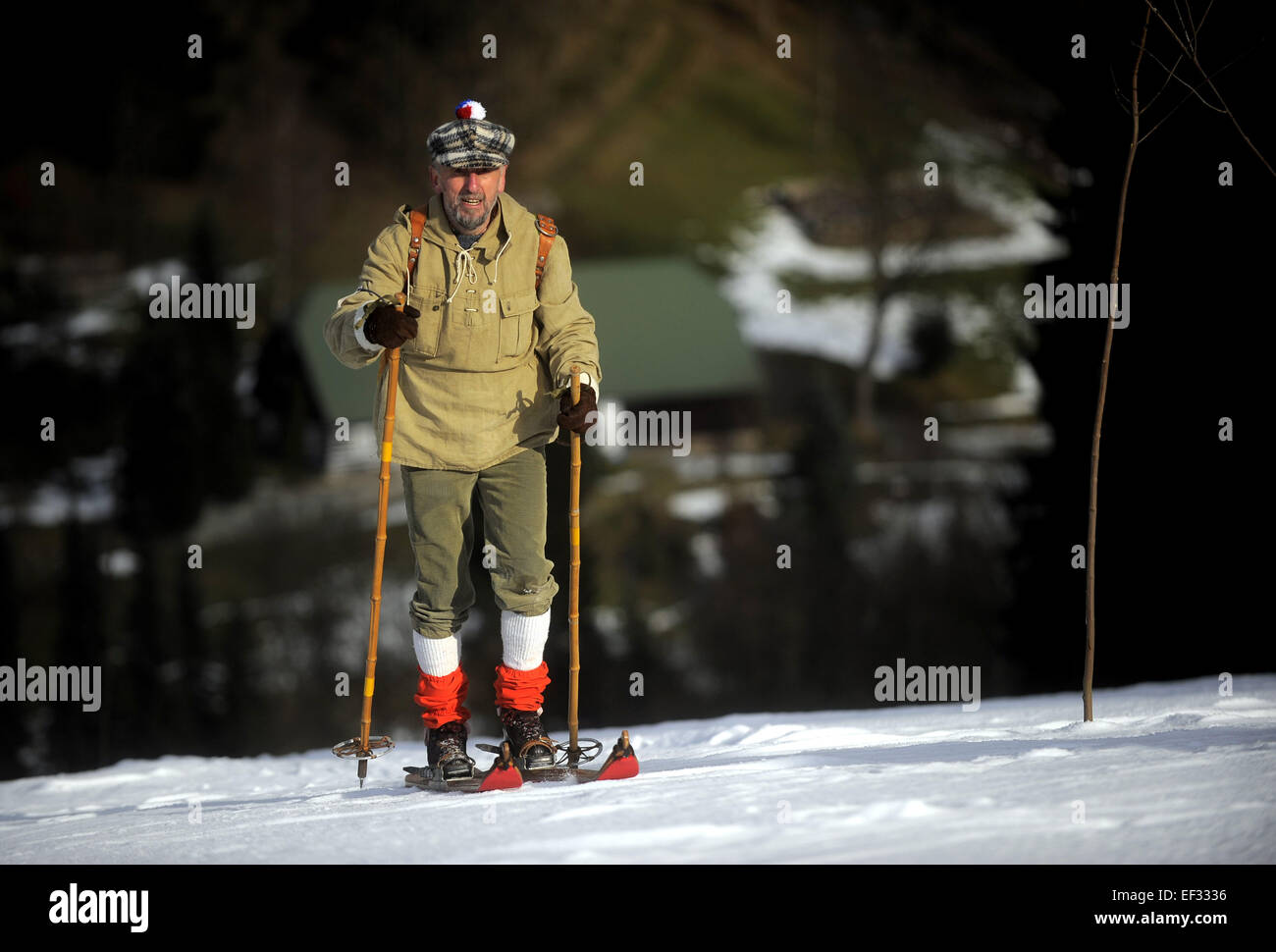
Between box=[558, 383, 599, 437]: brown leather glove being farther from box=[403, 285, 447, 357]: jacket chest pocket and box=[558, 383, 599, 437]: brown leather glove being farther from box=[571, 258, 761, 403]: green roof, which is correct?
box=[571, 258, 761, 403]: green roof

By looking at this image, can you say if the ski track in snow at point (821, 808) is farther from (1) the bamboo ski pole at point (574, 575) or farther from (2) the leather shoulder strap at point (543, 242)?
(2) the leather shoulder strap at point (543, 242)

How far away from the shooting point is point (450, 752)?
480 cm

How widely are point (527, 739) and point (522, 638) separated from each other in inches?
13.6

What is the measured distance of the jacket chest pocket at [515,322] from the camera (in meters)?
4.73

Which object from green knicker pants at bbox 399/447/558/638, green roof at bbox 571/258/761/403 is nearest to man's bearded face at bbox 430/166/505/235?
green knicker pants at bbox 399/447/558/638

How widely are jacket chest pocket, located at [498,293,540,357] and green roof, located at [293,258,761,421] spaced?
25.2 m

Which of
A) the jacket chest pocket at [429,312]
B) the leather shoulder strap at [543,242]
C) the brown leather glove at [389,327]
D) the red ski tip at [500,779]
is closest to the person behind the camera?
the brown leather glove at [389,327]

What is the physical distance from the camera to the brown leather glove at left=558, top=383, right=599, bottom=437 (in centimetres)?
462

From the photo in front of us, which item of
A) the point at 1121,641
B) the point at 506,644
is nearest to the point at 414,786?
the point at 506,644

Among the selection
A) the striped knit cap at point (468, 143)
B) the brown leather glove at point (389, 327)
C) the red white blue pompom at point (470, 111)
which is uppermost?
the red white blue pompom at point (470, 111)

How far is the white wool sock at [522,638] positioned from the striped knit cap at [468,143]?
1.51 metres

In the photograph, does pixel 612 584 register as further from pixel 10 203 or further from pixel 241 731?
pixel 10 203

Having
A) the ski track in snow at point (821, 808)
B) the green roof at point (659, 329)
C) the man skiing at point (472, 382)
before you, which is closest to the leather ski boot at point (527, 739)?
the man skiing at point (472, 382)

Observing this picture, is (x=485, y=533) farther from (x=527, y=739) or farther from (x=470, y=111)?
(x=470, y=111)
